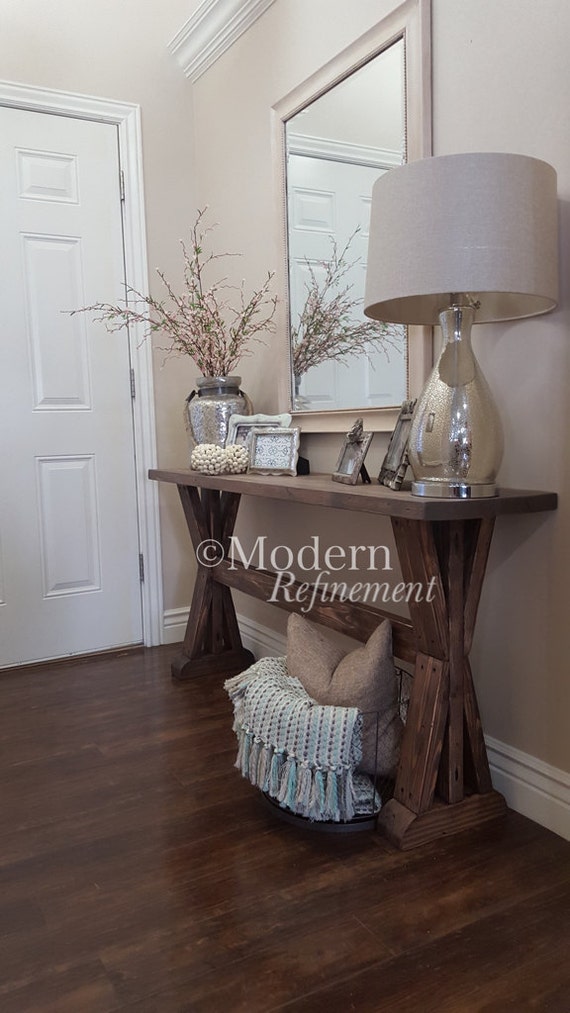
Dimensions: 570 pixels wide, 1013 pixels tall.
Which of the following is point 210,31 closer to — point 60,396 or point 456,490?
point 60,396

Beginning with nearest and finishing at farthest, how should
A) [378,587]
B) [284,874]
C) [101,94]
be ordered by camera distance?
1. [284,874]
2. [378,587]
3. [101,94]

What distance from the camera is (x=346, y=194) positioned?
2.16 metres

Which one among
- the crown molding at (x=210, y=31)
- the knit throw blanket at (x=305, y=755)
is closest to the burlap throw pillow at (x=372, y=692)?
the knit throw blanket at (x=305, y=755)

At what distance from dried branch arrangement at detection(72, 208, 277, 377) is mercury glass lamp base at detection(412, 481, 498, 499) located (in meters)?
1.22

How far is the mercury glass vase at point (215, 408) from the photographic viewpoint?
8.17ft

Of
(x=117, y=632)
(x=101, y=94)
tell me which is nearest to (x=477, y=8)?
(x=101, y=94)

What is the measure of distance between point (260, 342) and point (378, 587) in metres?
1.05

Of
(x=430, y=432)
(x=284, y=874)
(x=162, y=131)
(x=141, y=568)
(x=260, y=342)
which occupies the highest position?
(x=162, y=131)

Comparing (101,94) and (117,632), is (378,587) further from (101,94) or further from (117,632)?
(101,94)

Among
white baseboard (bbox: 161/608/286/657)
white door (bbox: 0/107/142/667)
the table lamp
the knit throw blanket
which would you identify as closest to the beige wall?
the table lamp

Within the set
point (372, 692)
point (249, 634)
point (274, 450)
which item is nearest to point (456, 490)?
point (372, 692)

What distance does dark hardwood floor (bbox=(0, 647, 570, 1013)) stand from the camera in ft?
3.96

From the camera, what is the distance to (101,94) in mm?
2861

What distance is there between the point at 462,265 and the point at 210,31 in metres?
2.01
